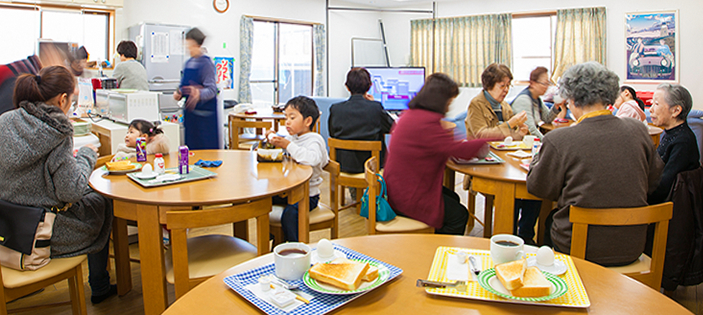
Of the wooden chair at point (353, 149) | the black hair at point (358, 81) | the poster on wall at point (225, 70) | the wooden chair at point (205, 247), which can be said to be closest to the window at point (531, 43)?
the poster on wall at point (225, 70)

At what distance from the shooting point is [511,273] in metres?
1.03

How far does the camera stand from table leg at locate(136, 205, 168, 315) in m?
1.87

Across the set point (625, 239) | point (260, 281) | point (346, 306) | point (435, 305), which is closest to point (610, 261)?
point (625, 239)

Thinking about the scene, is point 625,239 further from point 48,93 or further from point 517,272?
point 48,93

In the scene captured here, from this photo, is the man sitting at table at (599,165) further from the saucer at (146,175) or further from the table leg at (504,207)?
the saucer at (146,175)

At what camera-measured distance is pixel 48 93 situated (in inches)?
78.3

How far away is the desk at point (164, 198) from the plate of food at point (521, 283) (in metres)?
1.12

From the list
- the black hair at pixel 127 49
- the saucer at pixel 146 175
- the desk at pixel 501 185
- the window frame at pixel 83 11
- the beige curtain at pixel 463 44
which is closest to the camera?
the saucer at pixel 146 175

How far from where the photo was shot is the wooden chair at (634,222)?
5.29 ft

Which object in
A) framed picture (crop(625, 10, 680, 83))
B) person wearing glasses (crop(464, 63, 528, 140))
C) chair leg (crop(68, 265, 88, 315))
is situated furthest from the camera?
framed picture (crop(625, 10, 680, 83))

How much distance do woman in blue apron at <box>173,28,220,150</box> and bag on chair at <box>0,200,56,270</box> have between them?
225 centimetres

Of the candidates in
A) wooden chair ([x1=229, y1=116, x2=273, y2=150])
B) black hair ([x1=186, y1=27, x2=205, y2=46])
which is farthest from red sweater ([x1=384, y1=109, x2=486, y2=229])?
wooden chair ([x1=229, y1=116, x2=273, y2=150])

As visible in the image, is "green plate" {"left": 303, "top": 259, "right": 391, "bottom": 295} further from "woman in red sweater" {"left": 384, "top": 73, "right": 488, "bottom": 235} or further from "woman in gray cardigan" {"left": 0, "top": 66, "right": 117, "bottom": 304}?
"woman in gray cardigan" {"left": 0, "top": 66, "right": 117, "bottom": 304}

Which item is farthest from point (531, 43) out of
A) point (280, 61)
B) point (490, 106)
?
point (490, 106)
